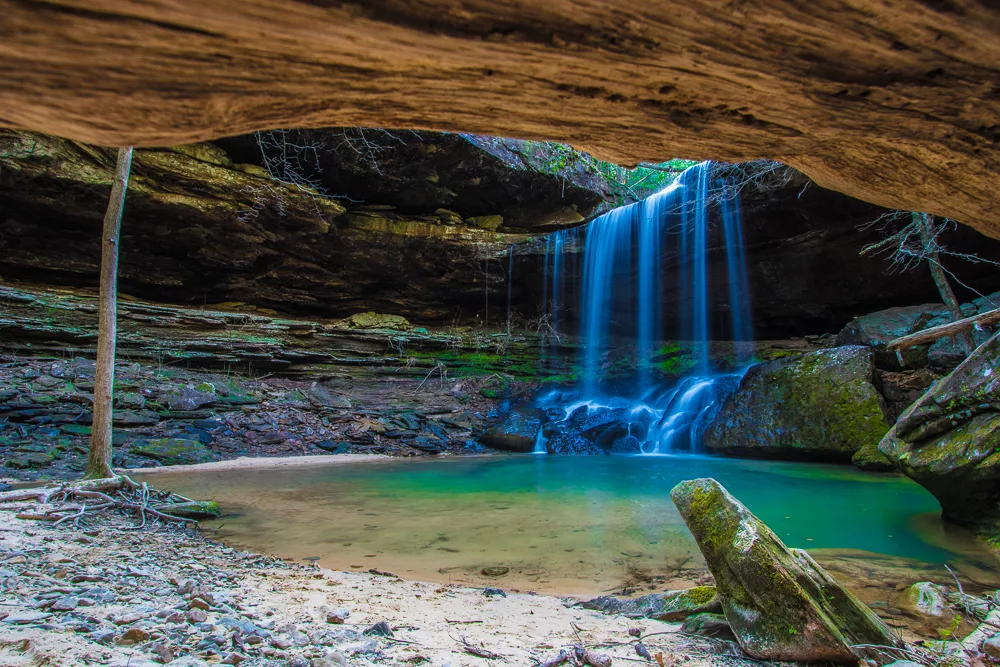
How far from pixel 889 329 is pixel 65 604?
14169 millimetres

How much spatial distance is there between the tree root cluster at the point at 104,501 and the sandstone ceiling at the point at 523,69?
4220mm

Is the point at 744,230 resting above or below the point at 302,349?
above

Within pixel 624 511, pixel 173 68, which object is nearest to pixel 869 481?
pixel 624 511

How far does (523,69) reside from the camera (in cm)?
122

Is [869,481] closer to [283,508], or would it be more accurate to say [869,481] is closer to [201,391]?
[283,508]

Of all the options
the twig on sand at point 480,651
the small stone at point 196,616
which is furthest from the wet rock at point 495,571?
the small stone at point 196,616

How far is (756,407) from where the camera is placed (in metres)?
10.6

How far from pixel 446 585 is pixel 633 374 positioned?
13572mm

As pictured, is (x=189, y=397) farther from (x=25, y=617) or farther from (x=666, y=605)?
(x=666, y=605)

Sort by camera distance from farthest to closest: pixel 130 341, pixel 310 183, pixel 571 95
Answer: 1. pixel 310 183
2. pixel 130 341
3. pixel 571 95

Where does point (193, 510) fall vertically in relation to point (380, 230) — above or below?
below

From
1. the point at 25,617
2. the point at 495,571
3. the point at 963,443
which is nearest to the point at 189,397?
the point at 495,571

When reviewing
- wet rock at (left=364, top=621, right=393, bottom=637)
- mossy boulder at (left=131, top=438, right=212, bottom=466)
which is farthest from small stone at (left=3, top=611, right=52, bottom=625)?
mossy boulder at (left=131, top=438, right=212, bottom=466)

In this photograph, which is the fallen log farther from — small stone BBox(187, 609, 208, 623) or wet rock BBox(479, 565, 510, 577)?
small stone BBox(187, 609, 208, 623)
